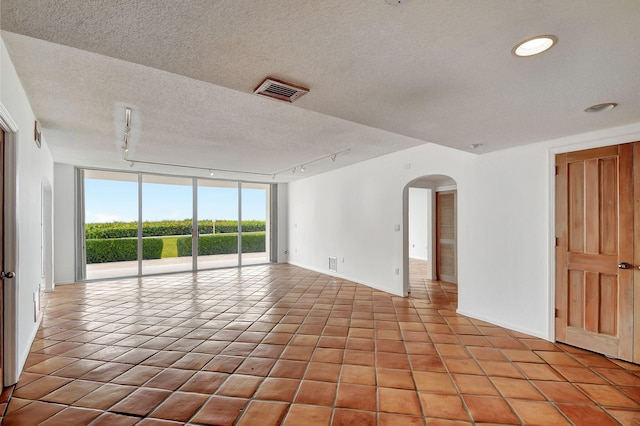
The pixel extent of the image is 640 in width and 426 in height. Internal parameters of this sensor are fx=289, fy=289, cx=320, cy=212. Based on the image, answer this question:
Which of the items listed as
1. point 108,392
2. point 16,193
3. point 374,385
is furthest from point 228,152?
point 374,385

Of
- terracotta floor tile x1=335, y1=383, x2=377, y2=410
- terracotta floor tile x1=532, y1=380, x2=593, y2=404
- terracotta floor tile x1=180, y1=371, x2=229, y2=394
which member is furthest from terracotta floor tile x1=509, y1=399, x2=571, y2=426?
terracotta floor tile x1=180, y1=371, x2=229, y2=394

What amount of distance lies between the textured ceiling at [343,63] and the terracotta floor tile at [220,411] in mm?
2320

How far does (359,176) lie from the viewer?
626 cm

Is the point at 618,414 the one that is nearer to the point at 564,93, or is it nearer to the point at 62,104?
the point at 564,93

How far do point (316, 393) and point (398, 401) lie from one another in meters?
0.63

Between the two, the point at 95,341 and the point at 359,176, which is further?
the point at 359,176

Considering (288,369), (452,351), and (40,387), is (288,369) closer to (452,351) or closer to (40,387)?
(452,351)

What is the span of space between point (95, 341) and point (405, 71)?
13.6 ft

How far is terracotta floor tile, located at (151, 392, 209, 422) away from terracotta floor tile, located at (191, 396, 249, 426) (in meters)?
0.07

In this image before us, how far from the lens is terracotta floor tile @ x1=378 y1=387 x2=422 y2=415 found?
2092mm

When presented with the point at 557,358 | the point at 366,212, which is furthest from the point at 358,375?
the point at 366,212

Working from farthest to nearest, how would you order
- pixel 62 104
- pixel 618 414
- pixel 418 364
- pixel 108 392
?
pixel 62 104, pixel 418 364, pixel 108 392, pixel 618 414

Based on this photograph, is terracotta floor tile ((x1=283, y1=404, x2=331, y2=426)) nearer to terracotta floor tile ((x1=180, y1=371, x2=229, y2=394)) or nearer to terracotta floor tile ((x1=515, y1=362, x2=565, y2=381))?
terracotta floor tile ((x1=180, y1=371, x2=229, y2=394))

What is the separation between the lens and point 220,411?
2.09 meters
